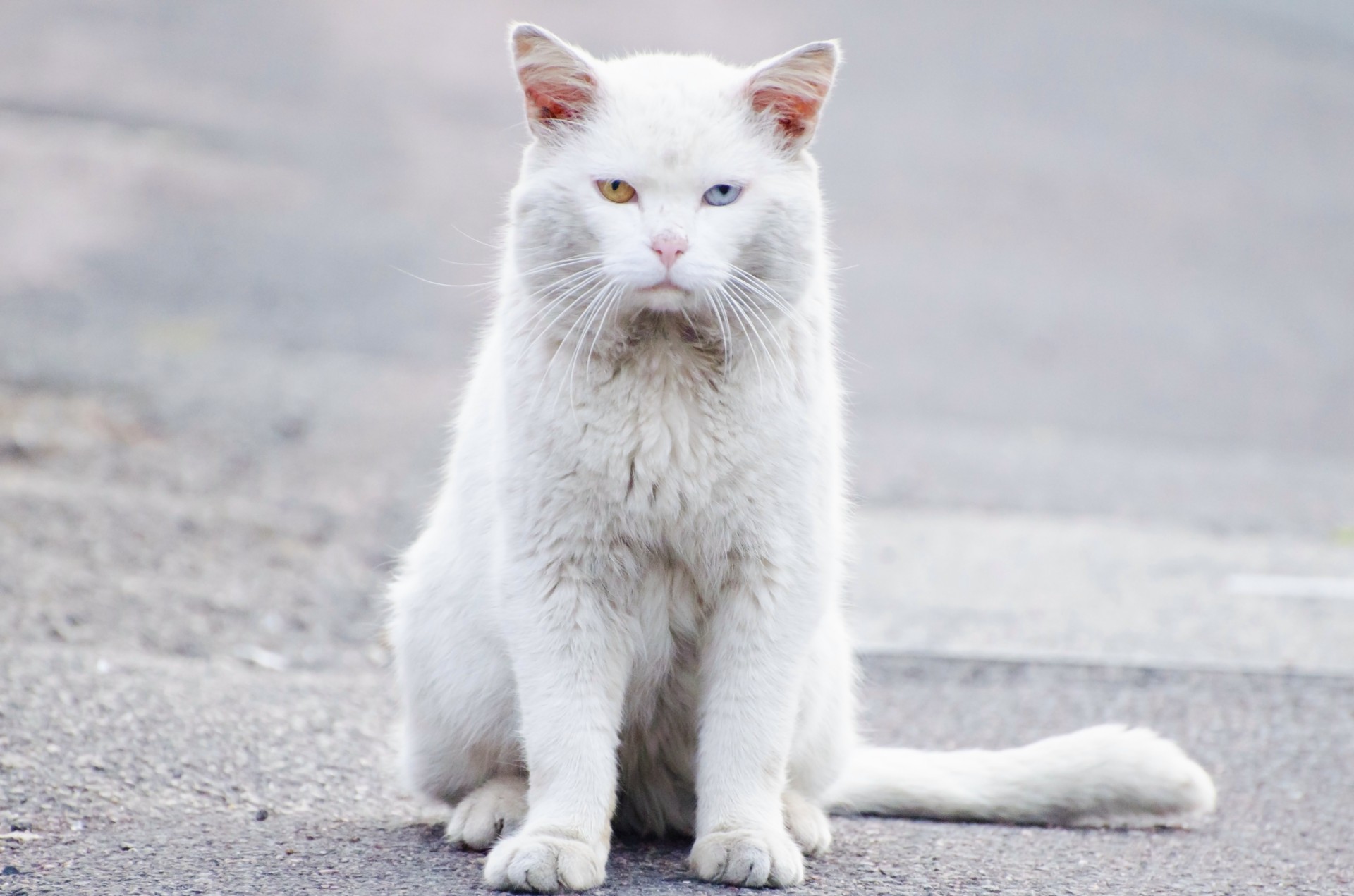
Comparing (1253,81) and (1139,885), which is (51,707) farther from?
(1253,81)

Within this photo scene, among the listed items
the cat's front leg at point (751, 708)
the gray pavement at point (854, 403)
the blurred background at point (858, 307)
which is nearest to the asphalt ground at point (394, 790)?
the gray pavement at point (854, 403)

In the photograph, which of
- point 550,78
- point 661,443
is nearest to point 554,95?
point 550,78

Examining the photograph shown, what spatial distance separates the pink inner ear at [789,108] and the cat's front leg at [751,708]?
88 cm

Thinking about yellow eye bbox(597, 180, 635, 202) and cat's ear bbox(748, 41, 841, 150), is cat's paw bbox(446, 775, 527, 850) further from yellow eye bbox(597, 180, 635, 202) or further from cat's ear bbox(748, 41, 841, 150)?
cat's ear bbox(748, 41, 841, 150)

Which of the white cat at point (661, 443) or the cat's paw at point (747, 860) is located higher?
the white cat at point (661, 443)

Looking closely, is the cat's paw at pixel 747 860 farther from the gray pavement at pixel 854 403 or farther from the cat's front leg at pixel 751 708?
the gray pavement at pixel 854 403

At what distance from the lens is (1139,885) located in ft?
8.93

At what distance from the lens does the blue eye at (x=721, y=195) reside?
249cm

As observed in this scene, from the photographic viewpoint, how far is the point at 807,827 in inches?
113

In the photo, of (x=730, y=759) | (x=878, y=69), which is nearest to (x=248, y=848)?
(x=730, y=759)

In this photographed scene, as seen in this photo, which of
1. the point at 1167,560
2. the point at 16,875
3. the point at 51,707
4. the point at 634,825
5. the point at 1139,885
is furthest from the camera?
the point at 1167,560

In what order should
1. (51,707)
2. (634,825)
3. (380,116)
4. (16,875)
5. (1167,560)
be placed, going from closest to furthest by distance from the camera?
(16,875), (634,825), (51,707), (1167,560), (380,116)

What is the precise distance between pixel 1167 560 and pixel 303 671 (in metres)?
3.82

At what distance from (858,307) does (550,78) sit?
24.2 ft
